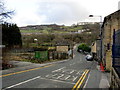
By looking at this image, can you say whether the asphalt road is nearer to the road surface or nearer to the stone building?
the road surface

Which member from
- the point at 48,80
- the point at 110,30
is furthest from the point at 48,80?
the point at 110,30

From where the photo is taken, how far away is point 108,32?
20.4 m

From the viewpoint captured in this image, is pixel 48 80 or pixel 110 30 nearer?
pixel 48 80

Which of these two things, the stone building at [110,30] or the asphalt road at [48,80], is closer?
the asphalt road at [48,80]

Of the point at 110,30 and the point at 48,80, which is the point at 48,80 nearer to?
the point at 48,80

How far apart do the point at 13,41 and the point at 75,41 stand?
8705cm

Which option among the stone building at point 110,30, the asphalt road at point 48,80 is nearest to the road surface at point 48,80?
the asphalt road at point 48,80

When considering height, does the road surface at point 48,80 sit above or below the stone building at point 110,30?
below

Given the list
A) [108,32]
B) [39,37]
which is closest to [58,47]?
[39,37]

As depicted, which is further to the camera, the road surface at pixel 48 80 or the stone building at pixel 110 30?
the stone building at pixel 110 30

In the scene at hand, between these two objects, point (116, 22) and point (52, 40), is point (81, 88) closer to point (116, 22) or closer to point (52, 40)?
point (116, 22)

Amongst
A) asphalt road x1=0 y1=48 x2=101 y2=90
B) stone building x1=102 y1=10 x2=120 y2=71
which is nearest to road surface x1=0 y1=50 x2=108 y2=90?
asphalt road x1=0 y1=48 x2=101 y2=90

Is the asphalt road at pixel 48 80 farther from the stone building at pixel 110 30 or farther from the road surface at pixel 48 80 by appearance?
the stone building at pixel 110 30

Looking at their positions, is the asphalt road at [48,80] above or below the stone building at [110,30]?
below
